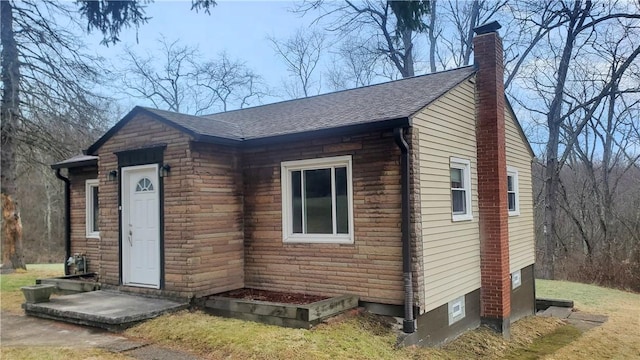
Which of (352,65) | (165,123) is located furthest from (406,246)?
(352,65)

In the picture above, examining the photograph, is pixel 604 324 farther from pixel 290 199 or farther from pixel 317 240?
pixel 290 199

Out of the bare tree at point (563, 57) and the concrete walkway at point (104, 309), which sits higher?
the bare tree at point (563, 57)

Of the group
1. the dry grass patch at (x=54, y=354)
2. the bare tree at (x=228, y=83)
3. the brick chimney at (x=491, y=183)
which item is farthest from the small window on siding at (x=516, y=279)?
the bare tree at (x=228, y=83)

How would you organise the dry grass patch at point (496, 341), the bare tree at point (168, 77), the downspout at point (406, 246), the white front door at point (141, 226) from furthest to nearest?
the bare tree at point (168, 77) → the white front door at point (141, 226) → the dry grass patch at point (496, 341) → the downspout at point (406, 246)

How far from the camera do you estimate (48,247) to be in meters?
25.5

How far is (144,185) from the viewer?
8.38 m

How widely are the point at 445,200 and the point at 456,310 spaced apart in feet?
6.57

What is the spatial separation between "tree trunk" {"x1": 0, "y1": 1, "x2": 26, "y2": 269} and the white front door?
7.26 m

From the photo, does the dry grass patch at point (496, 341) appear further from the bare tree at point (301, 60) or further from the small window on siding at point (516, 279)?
the bare tree at point (301, 60)

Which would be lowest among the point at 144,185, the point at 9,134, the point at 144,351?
the point at 144,351

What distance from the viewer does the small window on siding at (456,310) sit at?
7.84 metres

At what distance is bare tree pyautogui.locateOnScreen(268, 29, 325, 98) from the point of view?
29.0 meters

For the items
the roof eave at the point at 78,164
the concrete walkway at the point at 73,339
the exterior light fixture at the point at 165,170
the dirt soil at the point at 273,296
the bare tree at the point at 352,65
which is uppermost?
the bare tree at the point at 352,65

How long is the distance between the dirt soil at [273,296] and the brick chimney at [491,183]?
11.9ft
